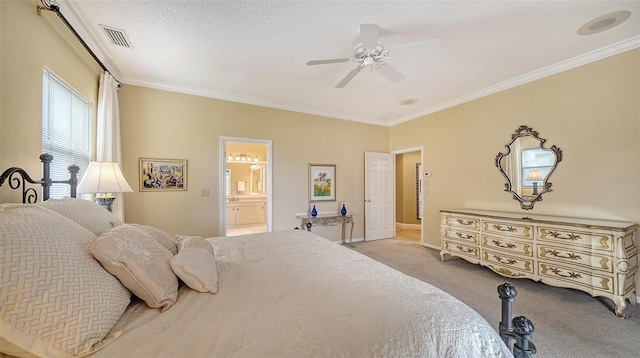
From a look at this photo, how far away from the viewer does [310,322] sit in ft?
2.99

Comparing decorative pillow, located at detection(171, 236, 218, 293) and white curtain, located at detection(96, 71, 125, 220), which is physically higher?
white curtain, located at detection(96, 71, 125, 220)

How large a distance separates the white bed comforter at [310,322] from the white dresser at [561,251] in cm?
241

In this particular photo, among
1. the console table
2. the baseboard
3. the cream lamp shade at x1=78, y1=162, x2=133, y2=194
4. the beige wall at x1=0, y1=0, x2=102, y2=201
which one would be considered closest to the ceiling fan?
the beige wall at x1=0, y1=0, x2=102, y2=201

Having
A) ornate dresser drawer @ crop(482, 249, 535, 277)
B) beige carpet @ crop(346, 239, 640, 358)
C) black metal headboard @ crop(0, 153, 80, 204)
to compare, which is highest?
black metal headboard @ crop(0, 153, 80, 204)

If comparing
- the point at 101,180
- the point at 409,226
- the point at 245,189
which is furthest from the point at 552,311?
the point at 245,189

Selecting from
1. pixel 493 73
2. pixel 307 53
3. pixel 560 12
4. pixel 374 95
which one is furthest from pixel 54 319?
pixel 493 73

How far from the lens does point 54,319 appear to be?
28.9 inches

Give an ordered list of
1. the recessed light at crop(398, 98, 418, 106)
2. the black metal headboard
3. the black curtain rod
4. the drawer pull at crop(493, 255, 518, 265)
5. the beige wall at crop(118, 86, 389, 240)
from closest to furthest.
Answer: the black metal headboard → the black curtain rod → the drawer pull at crop(493, 255, 518, 265) → the beige wall at crop(118, 86, 389, 240) → the recessed light at crop(398, 98, 418, 106)

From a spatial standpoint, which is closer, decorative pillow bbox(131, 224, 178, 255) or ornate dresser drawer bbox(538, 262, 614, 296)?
decorative pillow bbox(131, 224, 178, 255)

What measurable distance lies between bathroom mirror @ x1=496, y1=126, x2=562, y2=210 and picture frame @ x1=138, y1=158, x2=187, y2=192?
4.99m

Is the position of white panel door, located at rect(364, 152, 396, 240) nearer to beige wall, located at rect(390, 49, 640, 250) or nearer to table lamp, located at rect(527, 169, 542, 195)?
beige wall, located at rect(390, 49, 640, 250)

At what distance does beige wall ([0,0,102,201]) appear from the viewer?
4.93 ft

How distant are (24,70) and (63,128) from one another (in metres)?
0.76

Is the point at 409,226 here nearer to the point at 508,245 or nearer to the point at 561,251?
the point at 508,245
